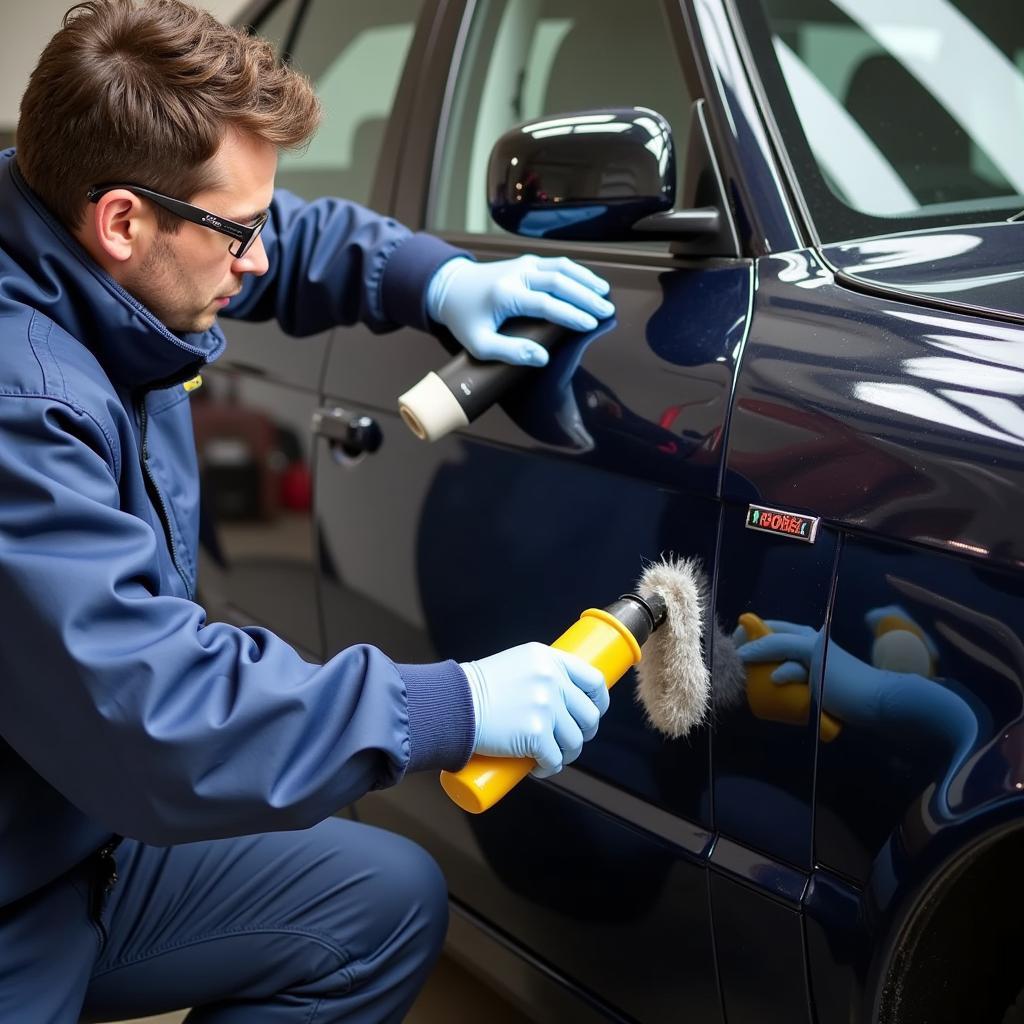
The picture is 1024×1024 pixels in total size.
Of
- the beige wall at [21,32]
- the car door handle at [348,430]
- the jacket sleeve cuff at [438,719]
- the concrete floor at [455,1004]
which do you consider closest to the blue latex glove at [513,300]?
the car door handle at [348,430]

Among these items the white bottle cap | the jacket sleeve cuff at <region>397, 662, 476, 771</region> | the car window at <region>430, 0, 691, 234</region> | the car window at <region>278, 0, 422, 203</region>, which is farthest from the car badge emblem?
the car window at <region>278, 0, 422, 203</region>

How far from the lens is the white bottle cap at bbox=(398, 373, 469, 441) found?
1.64m

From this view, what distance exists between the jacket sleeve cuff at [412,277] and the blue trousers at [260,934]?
73cm

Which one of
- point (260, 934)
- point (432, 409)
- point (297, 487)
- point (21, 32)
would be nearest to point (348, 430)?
point (297, 487)

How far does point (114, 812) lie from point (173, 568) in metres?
0.37

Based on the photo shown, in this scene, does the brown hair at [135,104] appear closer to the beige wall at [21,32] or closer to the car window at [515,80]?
the car window at [515,80]

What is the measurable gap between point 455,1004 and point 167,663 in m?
1.25

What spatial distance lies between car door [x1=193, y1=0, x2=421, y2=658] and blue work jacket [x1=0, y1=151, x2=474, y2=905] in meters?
0.67

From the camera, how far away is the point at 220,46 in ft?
4.77

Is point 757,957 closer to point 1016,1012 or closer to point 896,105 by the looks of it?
point 1016,1012

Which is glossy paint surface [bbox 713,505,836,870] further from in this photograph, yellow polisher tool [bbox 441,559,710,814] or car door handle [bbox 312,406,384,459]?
car door handle [bbox 312,406,384,459]

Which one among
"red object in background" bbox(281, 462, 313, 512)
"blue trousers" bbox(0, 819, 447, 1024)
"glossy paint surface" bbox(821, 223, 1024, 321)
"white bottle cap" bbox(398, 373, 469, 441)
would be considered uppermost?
"glossy paint surface" bbox(821, 223, 1024, 321)

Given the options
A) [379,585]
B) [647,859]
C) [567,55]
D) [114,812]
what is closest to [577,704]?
[647,859]

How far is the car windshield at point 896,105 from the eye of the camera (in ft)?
5.40
